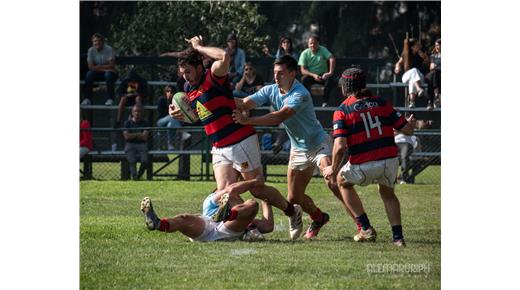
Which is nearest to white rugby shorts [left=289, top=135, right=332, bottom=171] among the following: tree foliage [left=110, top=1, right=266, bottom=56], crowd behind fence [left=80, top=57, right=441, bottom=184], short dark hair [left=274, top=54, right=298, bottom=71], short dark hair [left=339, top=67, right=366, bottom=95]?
short dark hair [left=274, top=54, right=298, bottom=71]

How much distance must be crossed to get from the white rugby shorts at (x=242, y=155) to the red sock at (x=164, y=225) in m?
1.04

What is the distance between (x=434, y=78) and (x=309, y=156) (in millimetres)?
8083

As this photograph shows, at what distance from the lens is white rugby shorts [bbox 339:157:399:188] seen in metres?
9.92

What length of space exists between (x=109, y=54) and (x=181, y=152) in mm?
2372

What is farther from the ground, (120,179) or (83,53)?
(83,53)

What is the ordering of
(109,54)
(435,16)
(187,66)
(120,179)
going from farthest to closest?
1. (435,16)
2. (109,54)
3. (120,179)
4. (187,66)

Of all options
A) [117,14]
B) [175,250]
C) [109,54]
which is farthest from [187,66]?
[117,14]

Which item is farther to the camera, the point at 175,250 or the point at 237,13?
the point at 237,13

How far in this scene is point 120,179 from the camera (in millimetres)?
18266

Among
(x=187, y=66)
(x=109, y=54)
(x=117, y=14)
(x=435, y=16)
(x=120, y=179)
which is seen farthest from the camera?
(x=435, y=16)

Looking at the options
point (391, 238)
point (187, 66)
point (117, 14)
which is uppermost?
point (117, 14)

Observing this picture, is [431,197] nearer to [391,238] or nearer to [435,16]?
[391,238]

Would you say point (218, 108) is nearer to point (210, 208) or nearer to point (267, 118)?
point (267, 118)

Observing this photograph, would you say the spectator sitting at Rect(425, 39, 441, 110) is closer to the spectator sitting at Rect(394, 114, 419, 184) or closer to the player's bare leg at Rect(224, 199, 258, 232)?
the spectator sitting at Rect(394, 114, 419, 184)
